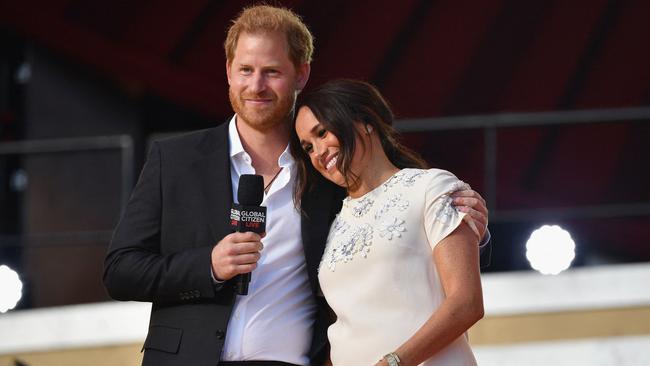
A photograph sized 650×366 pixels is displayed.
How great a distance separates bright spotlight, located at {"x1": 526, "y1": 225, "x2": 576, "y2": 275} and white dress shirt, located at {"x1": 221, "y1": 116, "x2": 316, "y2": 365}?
7.09ft

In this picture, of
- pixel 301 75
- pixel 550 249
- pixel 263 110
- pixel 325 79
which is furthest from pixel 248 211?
pixel 325 79

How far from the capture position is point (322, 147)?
2.44 m

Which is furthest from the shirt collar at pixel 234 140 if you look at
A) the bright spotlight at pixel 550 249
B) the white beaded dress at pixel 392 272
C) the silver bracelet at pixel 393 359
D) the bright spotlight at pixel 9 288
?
the bright spotlight at pixel 9 288

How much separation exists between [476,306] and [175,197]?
2.35 ft

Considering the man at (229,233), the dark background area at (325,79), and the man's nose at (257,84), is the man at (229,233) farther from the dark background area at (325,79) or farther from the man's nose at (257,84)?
the dark background area at (325,79)

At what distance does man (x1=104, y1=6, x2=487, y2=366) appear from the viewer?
2492mm

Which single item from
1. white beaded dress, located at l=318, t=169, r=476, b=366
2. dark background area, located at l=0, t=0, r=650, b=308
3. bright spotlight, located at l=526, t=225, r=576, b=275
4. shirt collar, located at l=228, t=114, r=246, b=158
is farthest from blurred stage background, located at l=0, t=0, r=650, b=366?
white beaded dress, located at l=318, t=169, r=476, b=366

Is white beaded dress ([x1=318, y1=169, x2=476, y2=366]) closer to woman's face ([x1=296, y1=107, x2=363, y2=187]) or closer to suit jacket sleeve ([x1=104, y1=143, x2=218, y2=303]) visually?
woman's face ([x1=296, y1=107, x2=363, y2=187])

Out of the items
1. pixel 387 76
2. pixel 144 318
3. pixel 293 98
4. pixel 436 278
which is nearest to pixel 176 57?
pixel 387 76

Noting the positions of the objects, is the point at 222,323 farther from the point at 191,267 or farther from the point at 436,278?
the point at 436,278

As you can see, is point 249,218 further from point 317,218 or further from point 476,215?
point 476,215

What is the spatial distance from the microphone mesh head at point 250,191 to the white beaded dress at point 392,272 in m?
0.20

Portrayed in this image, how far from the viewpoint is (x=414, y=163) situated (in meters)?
2.51

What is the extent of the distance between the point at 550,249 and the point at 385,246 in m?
2.45
